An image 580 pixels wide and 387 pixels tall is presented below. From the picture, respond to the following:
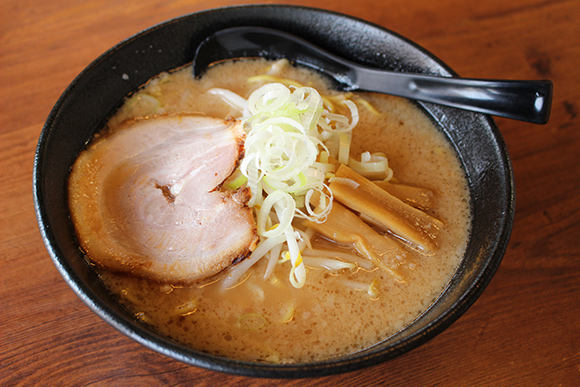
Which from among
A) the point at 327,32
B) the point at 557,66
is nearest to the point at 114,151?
the point at 327,32

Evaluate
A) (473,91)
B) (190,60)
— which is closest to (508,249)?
(473,91)

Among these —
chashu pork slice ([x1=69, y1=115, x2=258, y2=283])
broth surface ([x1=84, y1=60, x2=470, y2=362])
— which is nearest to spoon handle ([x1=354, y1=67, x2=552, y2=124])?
broth surface ([x1=84, y1=60, x2=470, y2=362])

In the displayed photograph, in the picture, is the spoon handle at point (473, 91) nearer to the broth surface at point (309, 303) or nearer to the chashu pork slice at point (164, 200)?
the broth surface at point (309, 303)

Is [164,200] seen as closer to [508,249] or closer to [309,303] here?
[309,303]

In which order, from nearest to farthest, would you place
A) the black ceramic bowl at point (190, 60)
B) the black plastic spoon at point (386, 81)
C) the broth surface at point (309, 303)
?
the black ceramic bowl at point (190, 60), the broth surface at point (309, 303), the black plastic spoon at point (386, 81)

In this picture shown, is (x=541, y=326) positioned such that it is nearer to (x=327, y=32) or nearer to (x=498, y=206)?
(x=498, y=206)

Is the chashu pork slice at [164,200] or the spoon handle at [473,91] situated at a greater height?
the spoon handle at [473,91]

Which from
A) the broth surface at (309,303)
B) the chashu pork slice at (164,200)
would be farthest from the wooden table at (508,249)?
the chashu pork slice at (164,200)
